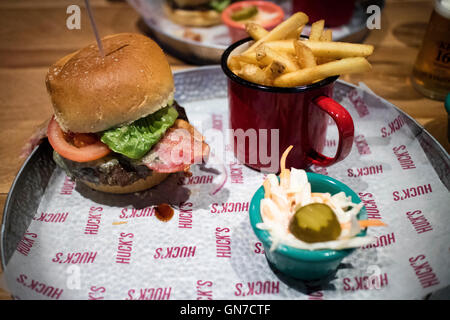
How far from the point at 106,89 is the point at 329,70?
90 cm

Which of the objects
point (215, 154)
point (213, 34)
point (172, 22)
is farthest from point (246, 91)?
point (172, 22)

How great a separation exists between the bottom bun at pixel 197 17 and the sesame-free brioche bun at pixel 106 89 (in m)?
1.52

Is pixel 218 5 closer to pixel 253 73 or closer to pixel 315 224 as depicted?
pixel 253 73

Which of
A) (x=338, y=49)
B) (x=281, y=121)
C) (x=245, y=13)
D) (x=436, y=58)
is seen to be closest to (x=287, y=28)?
(x=338, y=49)

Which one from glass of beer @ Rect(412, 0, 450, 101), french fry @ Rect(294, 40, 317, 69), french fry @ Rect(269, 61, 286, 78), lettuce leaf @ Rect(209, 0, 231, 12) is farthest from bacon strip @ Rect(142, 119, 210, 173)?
lettuce leaf @ Rect(209, 0, 231, 12)

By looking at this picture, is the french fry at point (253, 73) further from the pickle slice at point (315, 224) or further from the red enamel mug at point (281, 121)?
the pickle slice at point (315, 224)

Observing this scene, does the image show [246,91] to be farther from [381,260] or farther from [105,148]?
[381,260]

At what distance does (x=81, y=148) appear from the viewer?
5.24 feet

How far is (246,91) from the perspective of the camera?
1596 mm

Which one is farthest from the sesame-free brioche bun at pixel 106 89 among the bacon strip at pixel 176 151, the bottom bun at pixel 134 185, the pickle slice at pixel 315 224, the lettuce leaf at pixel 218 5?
the lettuce leaf at pixel 218 5

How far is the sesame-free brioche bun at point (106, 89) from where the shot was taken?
1.48m

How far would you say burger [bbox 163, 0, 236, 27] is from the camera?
2988 mm
